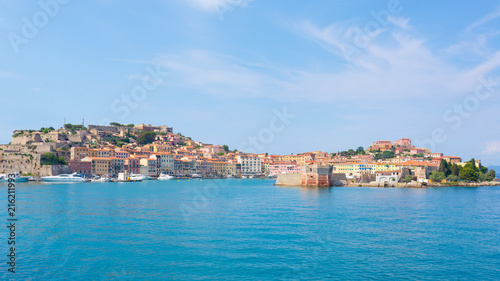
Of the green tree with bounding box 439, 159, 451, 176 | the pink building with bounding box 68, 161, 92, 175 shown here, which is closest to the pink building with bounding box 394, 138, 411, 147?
the green tree with bounding box 439, 159, 451, 176

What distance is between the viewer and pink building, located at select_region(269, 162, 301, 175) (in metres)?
107

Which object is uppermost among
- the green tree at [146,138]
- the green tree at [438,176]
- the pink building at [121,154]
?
the green tree at [146,138]

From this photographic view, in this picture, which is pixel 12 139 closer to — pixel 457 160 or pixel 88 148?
pixel 88 148

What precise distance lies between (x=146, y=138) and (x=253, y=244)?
A: 104 meters

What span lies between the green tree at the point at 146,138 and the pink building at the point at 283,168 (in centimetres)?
3606

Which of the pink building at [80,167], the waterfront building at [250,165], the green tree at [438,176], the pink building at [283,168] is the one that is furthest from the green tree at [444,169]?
the pink building at [80,167]

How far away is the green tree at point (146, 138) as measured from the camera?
114 meters

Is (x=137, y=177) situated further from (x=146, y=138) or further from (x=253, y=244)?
(x=253, y=244)

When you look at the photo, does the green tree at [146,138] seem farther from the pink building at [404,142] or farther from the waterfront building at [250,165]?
the pink building at [404,142]

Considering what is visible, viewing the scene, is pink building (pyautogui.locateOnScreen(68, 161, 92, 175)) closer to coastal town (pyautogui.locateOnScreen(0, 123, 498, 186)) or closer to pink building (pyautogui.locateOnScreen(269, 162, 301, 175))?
coastal town (pyautogui.locateOnScreen(0, 123, 498, 186))

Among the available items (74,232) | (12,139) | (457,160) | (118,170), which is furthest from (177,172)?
(74,232)

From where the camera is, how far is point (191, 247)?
1642 centimetres

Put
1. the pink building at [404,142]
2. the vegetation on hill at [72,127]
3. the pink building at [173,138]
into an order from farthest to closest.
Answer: the pink building at [404,142] → the pink building at [173,138] → the vegetation on hill at [72,127]

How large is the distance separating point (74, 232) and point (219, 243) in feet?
25.1
